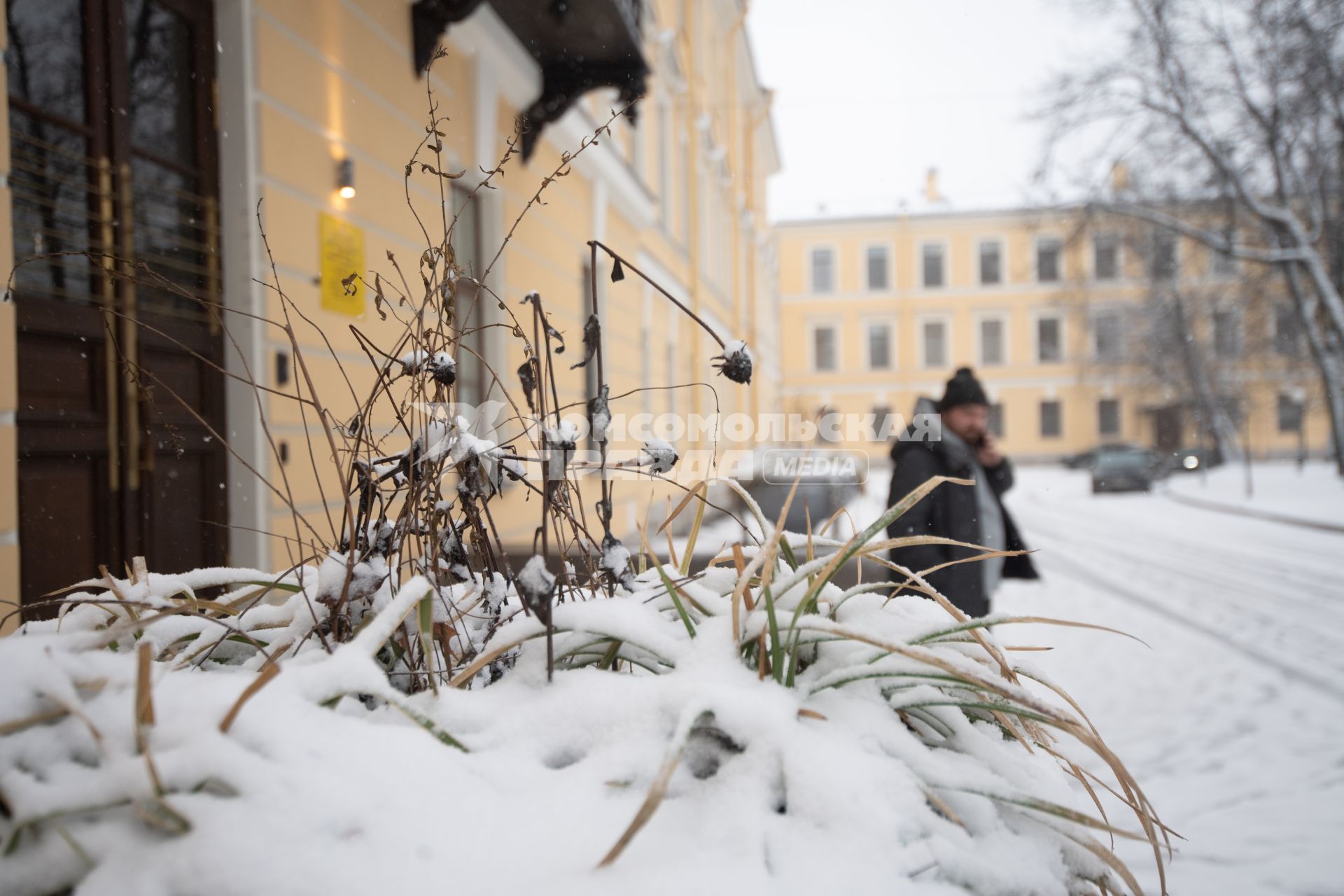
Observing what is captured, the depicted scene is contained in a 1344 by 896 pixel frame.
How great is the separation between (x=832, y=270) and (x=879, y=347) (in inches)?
136

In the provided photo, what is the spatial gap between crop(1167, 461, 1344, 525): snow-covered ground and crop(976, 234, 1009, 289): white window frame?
9896 millimetres

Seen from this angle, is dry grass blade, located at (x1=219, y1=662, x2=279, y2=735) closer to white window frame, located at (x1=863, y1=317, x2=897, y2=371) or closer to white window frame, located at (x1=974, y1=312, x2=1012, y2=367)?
white window frame, located at (x1=863, y1=317, x2=897, y2=371)

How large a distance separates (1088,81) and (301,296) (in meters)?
8.96

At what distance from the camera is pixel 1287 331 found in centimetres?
1173

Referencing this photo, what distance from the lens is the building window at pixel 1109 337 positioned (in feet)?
84.4

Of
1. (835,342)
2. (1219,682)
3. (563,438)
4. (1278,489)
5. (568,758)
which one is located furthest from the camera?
(835,342)

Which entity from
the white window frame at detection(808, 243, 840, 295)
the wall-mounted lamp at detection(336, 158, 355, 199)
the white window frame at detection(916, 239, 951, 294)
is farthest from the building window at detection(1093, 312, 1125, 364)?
the wall-mounted lamp at detection(336, 158, 355, 199)

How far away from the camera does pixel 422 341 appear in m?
1.07

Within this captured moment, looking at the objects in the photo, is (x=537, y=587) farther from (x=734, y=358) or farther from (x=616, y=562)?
(x=734, y=358)

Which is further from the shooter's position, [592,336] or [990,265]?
[990,265]

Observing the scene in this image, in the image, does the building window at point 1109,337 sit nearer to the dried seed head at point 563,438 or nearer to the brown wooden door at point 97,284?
the brown wooden door at point 97,284

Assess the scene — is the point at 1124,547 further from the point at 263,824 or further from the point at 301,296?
the point at 263,824

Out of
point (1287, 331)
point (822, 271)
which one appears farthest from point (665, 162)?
point (822, 271)

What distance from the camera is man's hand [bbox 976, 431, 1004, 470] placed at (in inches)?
131
